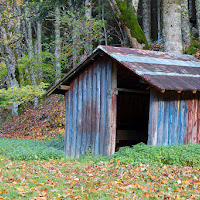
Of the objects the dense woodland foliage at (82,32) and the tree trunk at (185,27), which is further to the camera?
the tree trunk at (185,27)

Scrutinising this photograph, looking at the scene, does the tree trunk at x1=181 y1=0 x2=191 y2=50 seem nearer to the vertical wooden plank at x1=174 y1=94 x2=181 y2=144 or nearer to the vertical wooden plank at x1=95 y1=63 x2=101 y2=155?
the vertical wooden plank at x1=174 y1=94 x2=181 y2=144

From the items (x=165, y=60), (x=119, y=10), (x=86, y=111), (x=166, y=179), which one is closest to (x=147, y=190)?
(x=166, y=179)

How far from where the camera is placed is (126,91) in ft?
34.1

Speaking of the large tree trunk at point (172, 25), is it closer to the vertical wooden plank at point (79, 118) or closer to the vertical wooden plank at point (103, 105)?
the vertical wooden plank at point (79, 118)

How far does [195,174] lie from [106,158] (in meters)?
3.00

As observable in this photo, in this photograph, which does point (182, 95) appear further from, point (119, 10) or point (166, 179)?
point (119, 10)

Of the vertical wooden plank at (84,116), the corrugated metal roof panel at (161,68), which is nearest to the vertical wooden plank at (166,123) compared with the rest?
the corrugated metal roof panel at (161,68)

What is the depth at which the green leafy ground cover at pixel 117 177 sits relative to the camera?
18.2 ft

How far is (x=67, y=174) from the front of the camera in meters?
7.54

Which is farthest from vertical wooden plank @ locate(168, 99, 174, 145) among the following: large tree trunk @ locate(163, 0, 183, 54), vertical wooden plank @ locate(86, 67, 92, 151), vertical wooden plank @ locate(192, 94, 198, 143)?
large tree trunk @ locate(163, 0, 183, 54)

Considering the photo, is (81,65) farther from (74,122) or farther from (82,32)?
(82,32)

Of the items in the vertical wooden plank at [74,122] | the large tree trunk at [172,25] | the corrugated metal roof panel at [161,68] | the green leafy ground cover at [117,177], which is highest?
the large tree trunk at [172,25]

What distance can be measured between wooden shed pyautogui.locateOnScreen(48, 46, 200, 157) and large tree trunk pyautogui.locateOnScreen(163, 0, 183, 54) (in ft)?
6.69

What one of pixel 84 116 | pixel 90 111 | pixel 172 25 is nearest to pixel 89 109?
pixel 90 111
